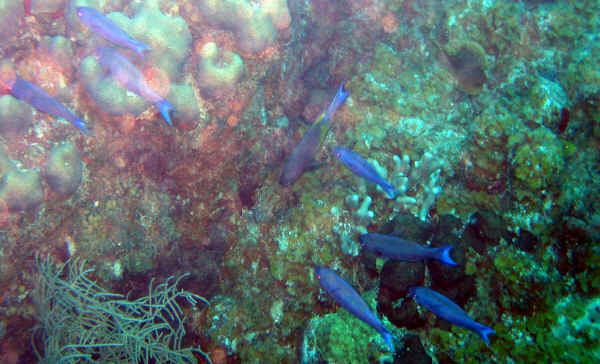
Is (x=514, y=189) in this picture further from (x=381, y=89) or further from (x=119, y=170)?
(x=119, y=170)

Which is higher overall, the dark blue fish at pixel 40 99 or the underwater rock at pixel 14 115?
the dark blue fish at pixel 40 99

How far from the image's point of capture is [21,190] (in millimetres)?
2854

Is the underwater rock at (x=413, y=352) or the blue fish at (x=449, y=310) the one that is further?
the underwater rock at (x=413, y=352)

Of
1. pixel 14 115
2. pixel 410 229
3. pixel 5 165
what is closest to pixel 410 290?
pixel 410 229

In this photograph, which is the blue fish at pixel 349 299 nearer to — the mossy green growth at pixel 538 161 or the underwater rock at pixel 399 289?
the underwater rock at pixel 399 289

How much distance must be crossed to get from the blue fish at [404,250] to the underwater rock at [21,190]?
318cm

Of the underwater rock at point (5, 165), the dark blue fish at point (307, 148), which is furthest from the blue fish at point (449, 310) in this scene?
the underwater rock at point (5, 165)

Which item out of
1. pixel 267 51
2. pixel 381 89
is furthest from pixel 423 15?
pixel 267 51

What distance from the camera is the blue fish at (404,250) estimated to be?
2.52 metres

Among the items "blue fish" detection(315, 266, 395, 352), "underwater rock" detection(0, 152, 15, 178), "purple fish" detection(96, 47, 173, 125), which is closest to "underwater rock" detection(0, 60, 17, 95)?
"underwater rock" detection(0, 152, 15, 178)

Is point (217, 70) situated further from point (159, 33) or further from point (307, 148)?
point (307, 148)

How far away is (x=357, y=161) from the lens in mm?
2838

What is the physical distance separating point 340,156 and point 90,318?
3.14m

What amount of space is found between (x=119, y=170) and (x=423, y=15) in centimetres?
440
